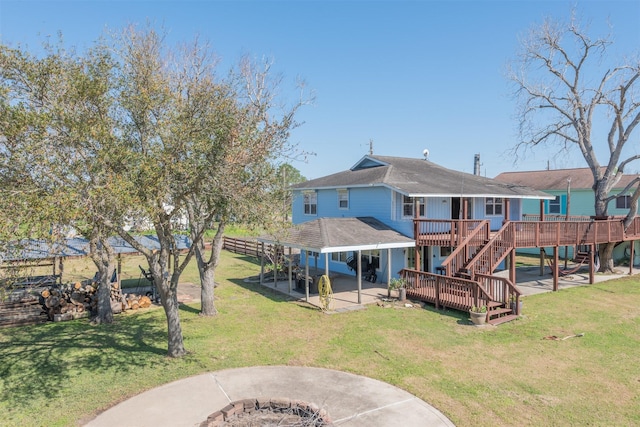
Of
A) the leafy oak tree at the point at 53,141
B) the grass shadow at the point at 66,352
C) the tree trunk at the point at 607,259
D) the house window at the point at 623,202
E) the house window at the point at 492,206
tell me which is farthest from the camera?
the house window at the point at 623,202

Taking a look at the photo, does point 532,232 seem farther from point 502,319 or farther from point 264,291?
point 264,291

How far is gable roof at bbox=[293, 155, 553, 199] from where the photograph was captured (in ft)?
61.0

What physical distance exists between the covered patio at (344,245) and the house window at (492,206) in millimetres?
6572

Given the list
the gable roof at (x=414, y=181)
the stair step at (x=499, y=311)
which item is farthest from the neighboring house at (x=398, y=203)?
the stair step at (x=499, y=311)

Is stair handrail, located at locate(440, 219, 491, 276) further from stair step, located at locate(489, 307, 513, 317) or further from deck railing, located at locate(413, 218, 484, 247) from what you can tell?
stair step, located at locate(489, 307, 513, 317)

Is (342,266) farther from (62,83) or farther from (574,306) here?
(62,83)

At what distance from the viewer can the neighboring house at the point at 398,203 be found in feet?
58.9

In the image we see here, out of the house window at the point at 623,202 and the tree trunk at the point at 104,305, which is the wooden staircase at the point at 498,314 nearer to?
the tree trunk at the point at 104,305

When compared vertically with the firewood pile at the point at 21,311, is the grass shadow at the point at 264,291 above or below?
below

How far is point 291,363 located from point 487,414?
4444 mm

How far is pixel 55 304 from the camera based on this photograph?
13.6 m

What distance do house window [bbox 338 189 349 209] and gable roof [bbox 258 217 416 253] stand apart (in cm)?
283

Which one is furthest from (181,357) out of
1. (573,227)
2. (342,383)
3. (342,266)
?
(573,227)

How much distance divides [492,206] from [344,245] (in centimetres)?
1130
